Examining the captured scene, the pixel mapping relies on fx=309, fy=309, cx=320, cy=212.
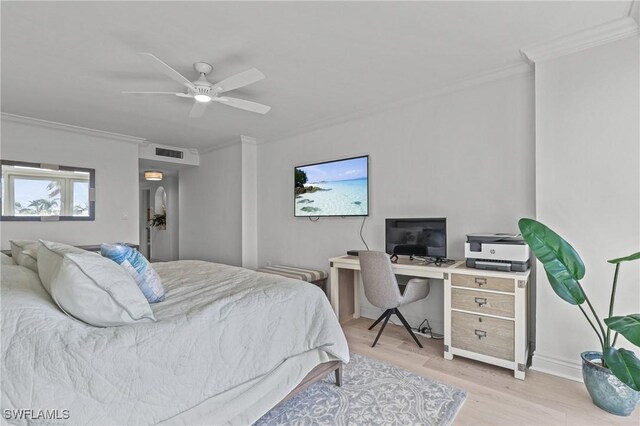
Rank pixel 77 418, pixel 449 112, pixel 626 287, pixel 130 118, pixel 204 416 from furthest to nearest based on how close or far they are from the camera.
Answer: pixel 130 118, pixel 449 112, pixel 626 287, pixel 204 416, pixel 77 418

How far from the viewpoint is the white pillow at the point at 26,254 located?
199 centimetres

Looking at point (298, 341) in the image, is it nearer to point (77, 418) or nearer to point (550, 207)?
point (77, 418)

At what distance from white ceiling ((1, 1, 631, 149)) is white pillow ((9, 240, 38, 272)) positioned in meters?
1.45

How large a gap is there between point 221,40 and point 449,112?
218 centimetres

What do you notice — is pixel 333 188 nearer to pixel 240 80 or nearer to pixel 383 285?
pixel 383 285

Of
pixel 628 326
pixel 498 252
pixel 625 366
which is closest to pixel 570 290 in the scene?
pixel 628 326

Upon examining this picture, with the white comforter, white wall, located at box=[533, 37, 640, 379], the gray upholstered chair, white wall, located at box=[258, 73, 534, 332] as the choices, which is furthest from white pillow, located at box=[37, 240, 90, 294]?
white wall, located at box=[533, 37, 640, 379]

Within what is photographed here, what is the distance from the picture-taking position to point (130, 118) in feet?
12.7

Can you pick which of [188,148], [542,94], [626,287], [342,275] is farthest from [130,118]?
[626,287]

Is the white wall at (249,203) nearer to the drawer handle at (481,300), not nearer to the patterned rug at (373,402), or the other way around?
the patterned rug at (373,402)

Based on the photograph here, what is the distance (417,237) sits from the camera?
3.06 metres

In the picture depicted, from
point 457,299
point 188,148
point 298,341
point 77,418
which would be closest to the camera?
point 77,418

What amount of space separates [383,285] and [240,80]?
2.07m

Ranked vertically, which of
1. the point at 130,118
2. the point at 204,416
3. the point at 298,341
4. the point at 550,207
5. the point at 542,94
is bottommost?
the point at 204,416
